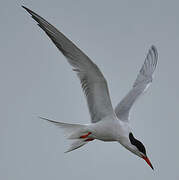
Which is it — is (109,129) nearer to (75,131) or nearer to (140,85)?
(75,131)

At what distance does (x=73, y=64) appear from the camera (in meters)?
4.96

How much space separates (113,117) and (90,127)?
0.91ft

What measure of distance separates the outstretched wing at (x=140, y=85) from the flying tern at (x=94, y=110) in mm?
13

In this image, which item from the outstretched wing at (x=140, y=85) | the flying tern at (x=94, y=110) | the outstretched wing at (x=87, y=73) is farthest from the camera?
the outstretched wing at (x=140, y=85)

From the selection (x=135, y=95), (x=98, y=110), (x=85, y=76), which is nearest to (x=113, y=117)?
(x=98, y=110)

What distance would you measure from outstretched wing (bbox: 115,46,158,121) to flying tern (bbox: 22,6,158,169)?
0.01 metres

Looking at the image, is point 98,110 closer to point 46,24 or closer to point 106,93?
point 106,93

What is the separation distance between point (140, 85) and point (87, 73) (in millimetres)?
2002

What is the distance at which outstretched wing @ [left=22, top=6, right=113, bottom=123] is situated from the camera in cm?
462

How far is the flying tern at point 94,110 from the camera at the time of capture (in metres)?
4.74

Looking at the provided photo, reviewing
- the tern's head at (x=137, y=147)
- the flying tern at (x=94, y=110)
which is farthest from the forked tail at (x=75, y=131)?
the tern's head at (x=137, y=147)

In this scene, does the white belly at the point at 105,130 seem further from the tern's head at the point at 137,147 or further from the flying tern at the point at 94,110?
the tern's head at the point at 137,147

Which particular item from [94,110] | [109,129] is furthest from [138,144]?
[94,110]

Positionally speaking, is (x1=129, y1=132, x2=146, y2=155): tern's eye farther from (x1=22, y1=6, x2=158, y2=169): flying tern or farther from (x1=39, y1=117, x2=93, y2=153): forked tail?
(x1=39, y1=117, x2=93, y2=153): forked tail
